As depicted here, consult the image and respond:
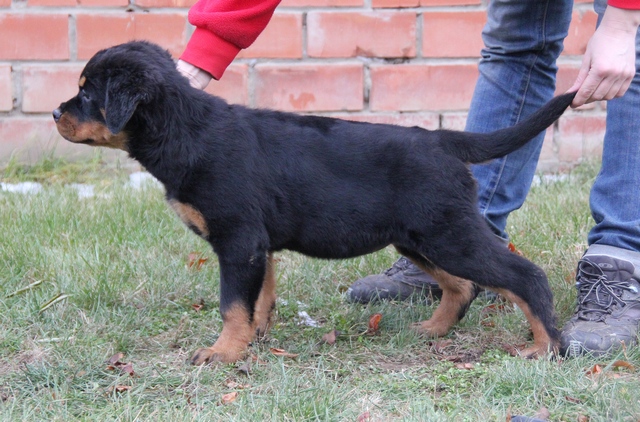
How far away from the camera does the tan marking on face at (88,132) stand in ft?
8.71

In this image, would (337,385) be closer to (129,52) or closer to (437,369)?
(437,369)

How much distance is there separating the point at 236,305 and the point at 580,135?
10.6 feet

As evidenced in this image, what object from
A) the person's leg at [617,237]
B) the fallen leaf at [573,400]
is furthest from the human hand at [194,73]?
the fallen leaf at [573,400]

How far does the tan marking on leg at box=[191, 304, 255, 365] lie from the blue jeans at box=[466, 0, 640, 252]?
1.19 m

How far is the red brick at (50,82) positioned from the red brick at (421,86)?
1.89 m

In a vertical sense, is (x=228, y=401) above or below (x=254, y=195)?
below

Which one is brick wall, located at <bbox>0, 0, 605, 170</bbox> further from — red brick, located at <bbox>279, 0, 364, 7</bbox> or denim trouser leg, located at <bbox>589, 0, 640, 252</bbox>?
denim trouser leg, located at <bbox>589, 0, 640, 252</bbox>

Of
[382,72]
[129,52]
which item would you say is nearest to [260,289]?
[129,52]

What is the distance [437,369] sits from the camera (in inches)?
98.2

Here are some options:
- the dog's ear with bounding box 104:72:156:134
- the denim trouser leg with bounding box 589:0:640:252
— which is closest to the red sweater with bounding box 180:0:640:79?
the dog's ear with bounding box 104:72:156:134

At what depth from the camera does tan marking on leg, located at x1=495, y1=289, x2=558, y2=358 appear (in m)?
2.58

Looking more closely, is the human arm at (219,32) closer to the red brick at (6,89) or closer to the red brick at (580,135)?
the red brick at (6,89)

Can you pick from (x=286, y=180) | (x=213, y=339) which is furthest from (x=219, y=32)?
(x=213, y=339)

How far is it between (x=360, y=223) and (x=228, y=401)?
2.50ft
